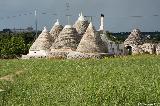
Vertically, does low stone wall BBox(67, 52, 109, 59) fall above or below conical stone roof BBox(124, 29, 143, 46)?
below

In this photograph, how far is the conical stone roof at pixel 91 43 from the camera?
51.8 metres

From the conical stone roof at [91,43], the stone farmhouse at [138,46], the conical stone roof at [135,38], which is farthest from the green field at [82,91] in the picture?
the conical stone roof at [135,38]

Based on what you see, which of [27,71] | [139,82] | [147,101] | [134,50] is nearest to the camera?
[147,101]

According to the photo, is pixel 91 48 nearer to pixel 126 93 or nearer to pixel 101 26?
pixel 101 26

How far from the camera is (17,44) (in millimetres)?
65062

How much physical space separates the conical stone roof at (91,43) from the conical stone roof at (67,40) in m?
2.43

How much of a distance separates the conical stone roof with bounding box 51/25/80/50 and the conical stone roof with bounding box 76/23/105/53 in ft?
7.98

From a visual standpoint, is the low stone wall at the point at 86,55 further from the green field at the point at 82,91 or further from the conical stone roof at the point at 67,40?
the green field at the point at 82,91

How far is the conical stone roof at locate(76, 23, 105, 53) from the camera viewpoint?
51781 mm

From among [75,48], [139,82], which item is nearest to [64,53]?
[75,48]

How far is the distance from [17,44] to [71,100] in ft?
155

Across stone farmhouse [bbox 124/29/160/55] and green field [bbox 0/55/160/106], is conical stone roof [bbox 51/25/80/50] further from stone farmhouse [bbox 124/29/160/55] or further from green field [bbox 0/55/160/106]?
green field [bbox 0/55/160/106]

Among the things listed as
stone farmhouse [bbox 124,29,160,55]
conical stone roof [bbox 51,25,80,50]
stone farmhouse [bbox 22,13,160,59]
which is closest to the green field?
stone farmhouse [bbox 22,13,160,59]

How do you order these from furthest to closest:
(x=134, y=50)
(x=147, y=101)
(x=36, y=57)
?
(x=134, y=50), (x=36, y=57), (x=147, y=101)
